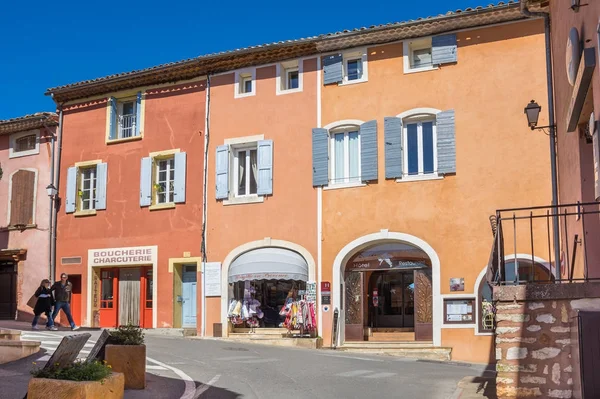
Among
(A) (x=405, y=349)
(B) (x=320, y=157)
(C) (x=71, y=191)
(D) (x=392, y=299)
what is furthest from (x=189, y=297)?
(A) (x=405, y=349)

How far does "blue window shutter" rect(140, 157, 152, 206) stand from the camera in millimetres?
A: 24406

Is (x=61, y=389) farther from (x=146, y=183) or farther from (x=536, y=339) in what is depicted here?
(x=146, y=183)

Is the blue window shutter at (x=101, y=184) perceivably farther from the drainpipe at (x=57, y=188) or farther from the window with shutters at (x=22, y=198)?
the window with shutters at (x=22, y=198)

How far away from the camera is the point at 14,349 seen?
1267 cm

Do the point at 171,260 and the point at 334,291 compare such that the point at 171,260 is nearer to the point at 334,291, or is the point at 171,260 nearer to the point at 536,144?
the point at 334,291

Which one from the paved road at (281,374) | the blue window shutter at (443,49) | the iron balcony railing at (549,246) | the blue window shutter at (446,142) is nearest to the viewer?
the iron balcony railing at (549,246)

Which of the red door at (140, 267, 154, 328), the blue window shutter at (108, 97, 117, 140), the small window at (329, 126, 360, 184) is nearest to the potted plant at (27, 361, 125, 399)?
the small window at (329, 126, 360, 184)

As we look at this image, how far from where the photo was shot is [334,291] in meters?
20.9

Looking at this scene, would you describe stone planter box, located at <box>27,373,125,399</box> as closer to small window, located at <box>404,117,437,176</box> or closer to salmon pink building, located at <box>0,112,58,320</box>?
small window, located at <box>404,117,437,176</box>

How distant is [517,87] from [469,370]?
758 cm

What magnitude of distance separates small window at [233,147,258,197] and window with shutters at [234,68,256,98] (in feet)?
5.38

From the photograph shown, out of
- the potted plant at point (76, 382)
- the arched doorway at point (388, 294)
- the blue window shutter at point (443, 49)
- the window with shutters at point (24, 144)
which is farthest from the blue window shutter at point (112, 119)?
the potted plant at point (76, 382)

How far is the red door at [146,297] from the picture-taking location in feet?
80.0

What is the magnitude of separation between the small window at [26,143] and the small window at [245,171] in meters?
8.54
